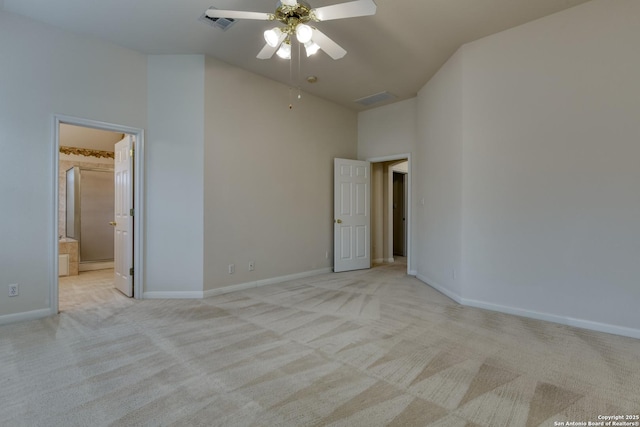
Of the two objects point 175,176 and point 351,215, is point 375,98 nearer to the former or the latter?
point 351,215

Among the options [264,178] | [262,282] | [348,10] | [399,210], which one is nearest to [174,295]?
[262,282]

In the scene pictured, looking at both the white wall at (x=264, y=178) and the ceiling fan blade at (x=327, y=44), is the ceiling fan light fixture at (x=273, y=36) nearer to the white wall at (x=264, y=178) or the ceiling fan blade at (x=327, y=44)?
the ceiling fan blade at (x=327, y=44)

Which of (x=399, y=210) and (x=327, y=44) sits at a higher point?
(x=327, y=44)

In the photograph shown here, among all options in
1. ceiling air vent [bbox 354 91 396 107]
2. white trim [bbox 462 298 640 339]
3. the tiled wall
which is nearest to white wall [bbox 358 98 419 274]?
ceiling air vent [bbox 354 91 396 107]

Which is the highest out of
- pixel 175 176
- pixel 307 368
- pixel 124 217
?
pixel 175 176

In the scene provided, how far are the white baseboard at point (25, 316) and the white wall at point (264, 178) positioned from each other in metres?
1.55

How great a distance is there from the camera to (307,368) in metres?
2.10

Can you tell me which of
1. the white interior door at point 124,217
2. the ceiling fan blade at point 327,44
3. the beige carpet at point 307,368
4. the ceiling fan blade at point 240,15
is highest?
the ceiling fan blade at point 240,15

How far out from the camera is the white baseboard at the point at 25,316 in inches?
116

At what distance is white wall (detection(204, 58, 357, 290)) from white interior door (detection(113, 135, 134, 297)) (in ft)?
3.00

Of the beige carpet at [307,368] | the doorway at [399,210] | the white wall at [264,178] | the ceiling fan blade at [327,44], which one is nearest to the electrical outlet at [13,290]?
the beige carpet at [307,368]

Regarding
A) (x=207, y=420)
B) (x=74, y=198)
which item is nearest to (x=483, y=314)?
(x=207, y=420)

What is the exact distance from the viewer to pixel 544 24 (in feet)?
10.1

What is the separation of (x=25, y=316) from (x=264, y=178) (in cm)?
296
